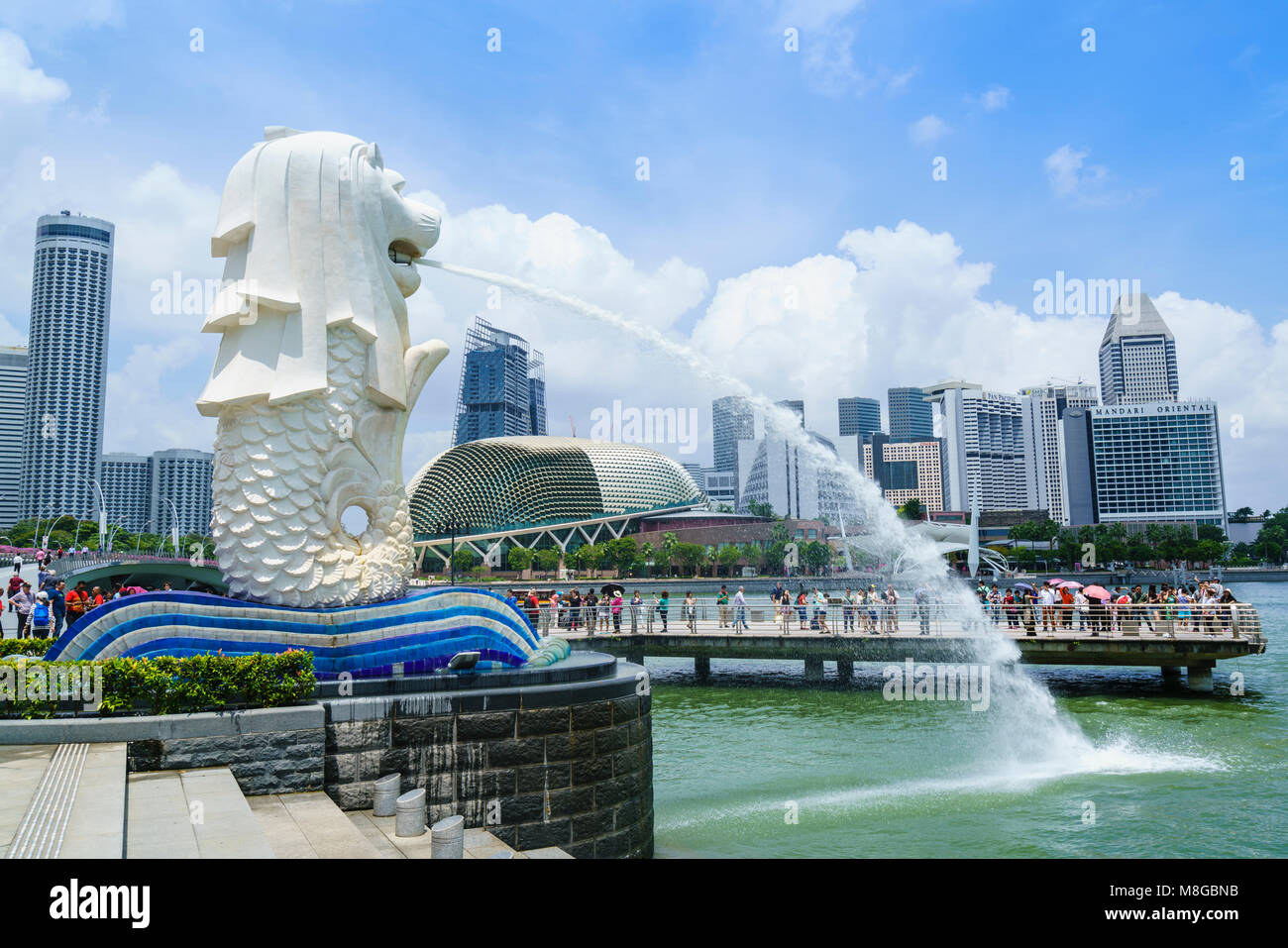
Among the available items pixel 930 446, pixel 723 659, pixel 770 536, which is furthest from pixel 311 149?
pixel 930 446

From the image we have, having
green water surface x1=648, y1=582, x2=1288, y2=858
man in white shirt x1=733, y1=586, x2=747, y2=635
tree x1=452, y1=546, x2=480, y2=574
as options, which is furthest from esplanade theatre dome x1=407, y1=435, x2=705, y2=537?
green water surface x1=648, y1=582, x2=1288, y2=858

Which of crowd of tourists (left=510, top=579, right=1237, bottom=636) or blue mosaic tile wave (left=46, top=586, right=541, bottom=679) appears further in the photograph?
crowd of tourists (left=510, top=579, right=1237, bottom=636)

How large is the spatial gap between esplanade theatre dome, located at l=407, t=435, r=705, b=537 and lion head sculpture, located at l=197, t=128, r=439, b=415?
86908 mm

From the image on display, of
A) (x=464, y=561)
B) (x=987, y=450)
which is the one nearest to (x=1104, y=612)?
(x=464, y=561)

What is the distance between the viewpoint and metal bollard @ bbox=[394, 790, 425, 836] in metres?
6.94

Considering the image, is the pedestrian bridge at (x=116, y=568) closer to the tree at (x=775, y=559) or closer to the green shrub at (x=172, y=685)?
the green shrub at (x=172, y=685)

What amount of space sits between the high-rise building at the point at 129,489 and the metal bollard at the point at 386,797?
410ft

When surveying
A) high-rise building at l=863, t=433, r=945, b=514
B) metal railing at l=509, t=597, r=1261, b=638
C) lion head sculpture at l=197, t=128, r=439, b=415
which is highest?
high-rise building at l=863, t=433, r=945, b=514

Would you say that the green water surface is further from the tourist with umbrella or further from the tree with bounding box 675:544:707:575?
the tree with bounding box 675:544:707:575

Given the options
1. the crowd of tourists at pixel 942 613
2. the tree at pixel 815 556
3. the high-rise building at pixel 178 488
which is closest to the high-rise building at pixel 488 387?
the high-rise building at pixel 178 488

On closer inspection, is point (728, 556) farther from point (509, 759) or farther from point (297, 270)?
point (509, 759)

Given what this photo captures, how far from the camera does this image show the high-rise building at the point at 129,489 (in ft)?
389

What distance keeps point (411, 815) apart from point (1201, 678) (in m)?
20.5
